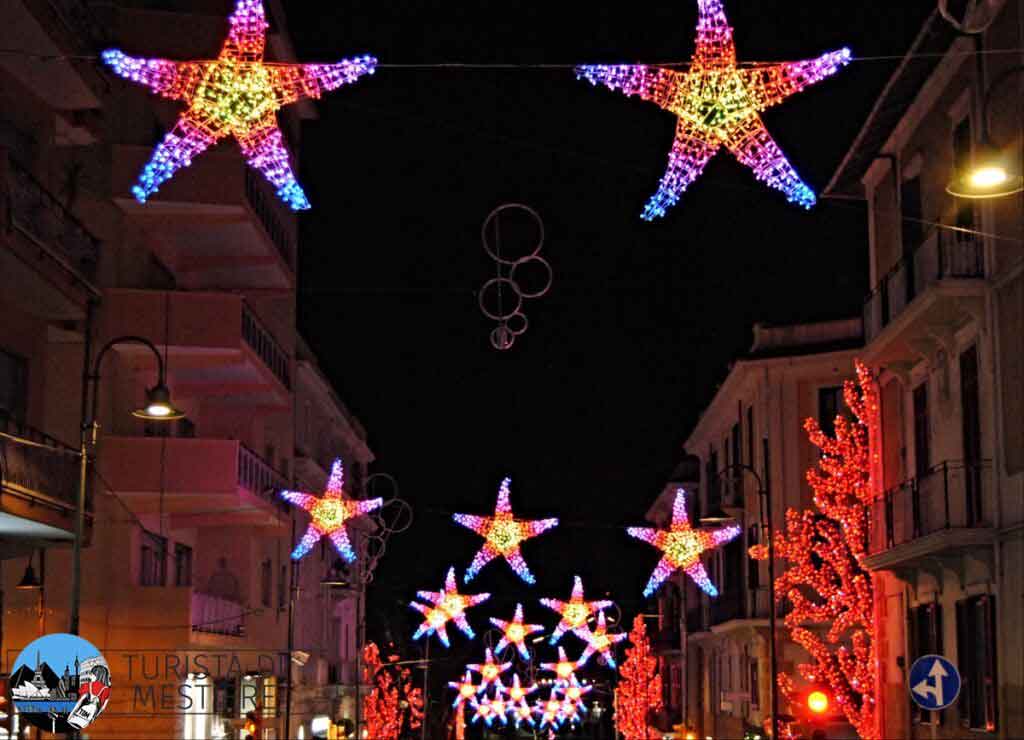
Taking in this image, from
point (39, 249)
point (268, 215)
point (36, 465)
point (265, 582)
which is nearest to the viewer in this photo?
point (36, 465)

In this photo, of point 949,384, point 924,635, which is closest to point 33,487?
point 949,384

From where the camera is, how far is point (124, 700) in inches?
1213

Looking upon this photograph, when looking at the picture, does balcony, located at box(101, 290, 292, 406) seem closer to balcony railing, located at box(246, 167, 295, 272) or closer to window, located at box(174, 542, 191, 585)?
balcony railing, located at box(246, 167, 295, 272)

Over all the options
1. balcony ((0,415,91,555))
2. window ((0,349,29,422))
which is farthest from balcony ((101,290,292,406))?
balcony ((0,415,91,555))

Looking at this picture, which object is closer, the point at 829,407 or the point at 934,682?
the point at 934,682

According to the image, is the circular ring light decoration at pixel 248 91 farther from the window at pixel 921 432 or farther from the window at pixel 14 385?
the window at pixel 921 432

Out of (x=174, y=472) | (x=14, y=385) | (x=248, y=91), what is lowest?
(x=174, y=472)

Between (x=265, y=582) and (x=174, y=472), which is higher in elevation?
(x=174, y=472)

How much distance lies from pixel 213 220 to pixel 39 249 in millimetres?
10089

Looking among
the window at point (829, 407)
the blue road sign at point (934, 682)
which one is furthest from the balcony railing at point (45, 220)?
the window at point (829, 407)

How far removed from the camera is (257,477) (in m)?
36.7

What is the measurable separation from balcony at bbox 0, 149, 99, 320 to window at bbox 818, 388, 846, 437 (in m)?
23.4

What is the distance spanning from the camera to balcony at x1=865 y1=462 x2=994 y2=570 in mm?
24422

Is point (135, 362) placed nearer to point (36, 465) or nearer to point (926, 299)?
point (36, 465)
